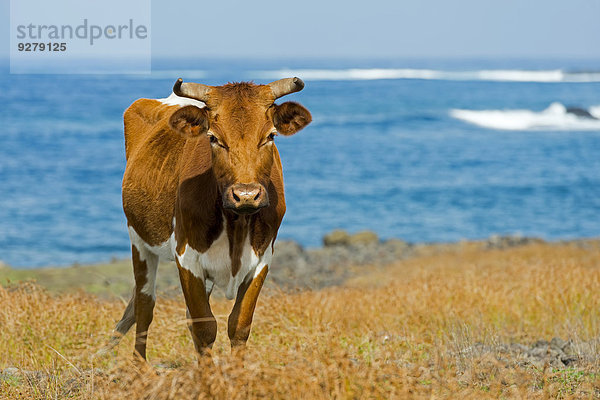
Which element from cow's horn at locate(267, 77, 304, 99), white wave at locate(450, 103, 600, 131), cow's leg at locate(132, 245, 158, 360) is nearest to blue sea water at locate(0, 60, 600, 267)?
white wave at locate(450, 103, 600, 131)

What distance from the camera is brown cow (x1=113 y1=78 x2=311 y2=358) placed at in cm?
555

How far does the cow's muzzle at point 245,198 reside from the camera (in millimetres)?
5289

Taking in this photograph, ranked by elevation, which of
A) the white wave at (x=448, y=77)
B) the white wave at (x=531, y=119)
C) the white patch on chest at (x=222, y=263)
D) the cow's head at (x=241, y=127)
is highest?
the cow's head at (x=241, y=127)

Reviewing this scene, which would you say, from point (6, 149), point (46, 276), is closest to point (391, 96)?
point (6, 149)

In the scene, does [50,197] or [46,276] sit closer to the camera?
[46,276]

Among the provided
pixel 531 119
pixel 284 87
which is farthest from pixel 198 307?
pixel 531 119

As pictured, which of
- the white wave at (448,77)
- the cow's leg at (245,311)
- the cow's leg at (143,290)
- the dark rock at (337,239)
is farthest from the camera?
the white wave at (448,77)

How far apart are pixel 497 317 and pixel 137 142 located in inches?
181

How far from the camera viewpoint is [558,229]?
1163 inches

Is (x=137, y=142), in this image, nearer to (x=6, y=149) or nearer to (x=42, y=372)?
(x=42, y=372)

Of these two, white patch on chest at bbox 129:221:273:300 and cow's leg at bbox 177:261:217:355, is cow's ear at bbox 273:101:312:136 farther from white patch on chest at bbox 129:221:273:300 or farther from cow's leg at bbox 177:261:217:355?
cow's leg at bbox 177:261:217:355

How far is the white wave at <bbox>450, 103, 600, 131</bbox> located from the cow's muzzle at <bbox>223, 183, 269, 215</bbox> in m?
71.3

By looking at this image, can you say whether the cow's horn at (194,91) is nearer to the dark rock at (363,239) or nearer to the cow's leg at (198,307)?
the cow's leg at (198,307)

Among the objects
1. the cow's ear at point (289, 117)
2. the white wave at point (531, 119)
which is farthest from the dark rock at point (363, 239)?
the white wave at point (531, 119)
